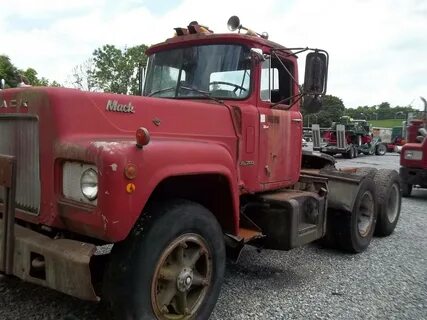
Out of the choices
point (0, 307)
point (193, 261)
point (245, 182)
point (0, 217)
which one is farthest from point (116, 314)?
point (245, 182)

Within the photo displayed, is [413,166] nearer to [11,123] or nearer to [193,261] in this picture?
[193,261]

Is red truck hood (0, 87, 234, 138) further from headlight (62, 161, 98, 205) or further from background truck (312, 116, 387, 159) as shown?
background truck (312, 116, 387, 159)

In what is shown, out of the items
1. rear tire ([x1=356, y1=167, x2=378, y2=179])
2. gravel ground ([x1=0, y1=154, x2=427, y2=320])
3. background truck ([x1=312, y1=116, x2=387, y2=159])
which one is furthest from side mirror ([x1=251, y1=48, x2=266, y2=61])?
background truck ([x1=312, y1=116, x2=387, y2=159])

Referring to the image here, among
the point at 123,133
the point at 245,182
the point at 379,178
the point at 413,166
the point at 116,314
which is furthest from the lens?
the point at 413,166

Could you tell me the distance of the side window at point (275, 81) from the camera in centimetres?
464

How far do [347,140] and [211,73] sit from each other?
2208 cm

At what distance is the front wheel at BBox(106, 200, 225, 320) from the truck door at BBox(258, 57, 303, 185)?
1272mm

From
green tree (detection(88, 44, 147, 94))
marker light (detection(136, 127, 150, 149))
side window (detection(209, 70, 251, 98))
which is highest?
green tree (detection(88, 44, 147, 94))

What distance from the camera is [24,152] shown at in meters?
3.39

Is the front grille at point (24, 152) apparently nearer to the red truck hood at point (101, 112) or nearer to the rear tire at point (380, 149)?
the red truck hood at point (101, 112)

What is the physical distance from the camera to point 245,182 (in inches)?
174

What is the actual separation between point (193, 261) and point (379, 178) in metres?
4.51

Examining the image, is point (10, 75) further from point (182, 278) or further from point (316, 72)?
point (182, 278)

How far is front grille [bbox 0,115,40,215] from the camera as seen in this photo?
3.29 metres
